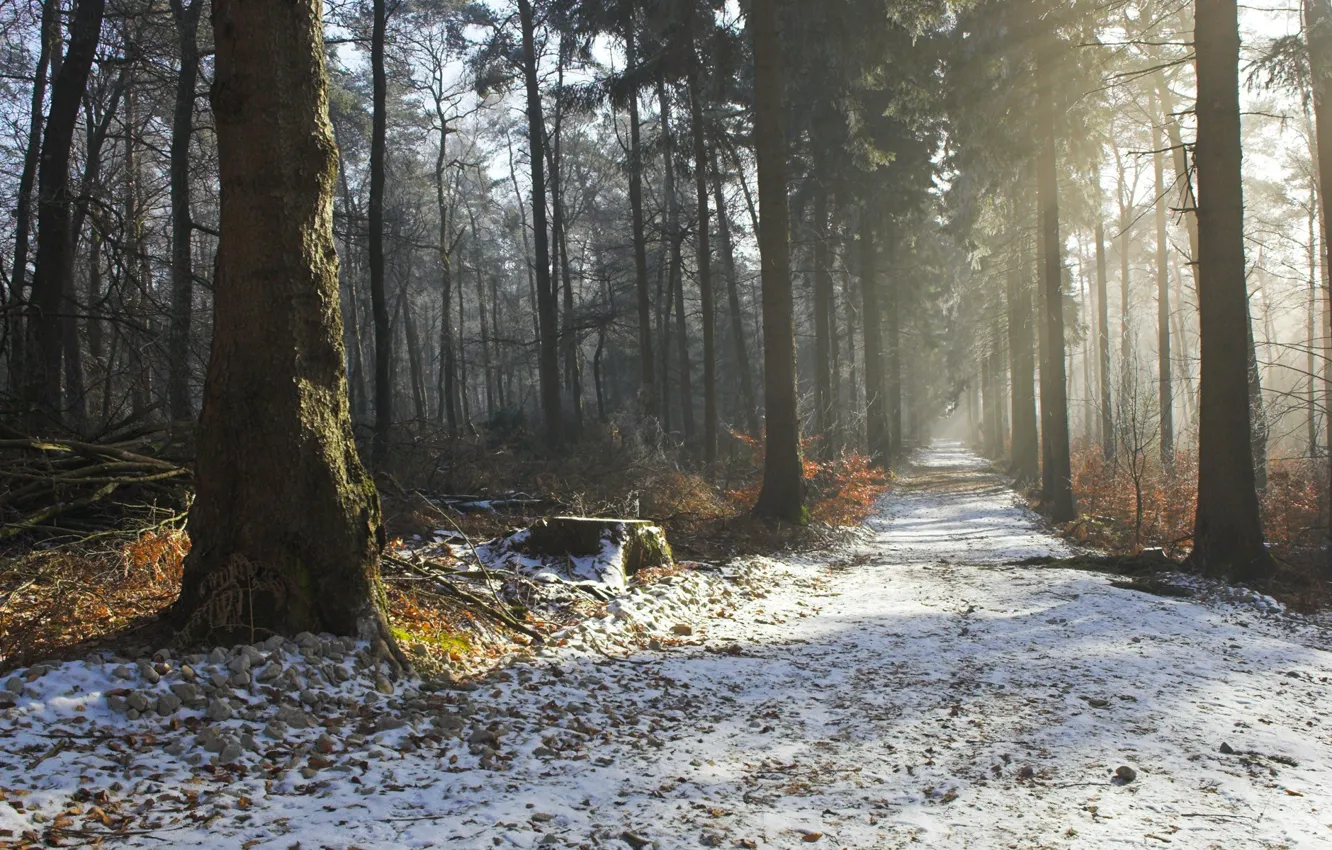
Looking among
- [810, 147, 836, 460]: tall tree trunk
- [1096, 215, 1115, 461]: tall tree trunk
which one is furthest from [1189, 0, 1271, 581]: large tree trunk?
[810, 147, 836, 460]: tall tree trunk

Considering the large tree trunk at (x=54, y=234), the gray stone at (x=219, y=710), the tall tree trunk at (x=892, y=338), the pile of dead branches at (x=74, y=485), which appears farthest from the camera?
the tall tree trunk at (x=892, y=338)

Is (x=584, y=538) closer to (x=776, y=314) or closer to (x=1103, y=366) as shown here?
(x=776, y=314)

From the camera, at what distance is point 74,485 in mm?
5828

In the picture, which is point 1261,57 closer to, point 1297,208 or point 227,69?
point 227,69

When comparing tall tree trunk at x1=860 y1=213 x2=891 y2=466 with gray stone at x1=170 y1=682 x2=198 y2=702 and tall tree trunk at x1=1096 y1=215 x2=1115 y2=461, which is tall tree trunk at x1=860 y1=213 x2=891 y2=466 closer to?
tall tree trunk at x1=1096 y1=215 x2=1115 y2=461

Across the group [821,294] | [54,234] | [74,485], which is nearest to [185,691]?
[74,485]

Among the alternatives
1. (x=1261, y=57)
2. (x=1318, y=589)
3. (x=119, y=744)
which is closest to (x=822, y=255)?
(x=1261, y=57)

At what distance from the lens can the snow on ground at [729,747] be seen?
3033mm

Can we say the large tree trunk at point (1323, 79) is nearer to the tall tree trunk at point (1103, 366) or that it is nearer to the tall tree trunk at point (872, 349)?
the tall tree trunk at point (1103, 366)

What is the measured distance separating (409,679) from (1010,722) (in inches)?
134

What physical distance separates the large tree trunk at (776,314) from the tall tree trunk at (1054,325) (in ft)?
19.7

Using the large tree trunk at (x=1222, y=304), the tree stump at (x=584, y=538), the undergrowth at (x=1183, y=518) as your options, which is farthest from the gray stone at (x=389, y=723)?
the large tree trunk at (x=1222, y=304)

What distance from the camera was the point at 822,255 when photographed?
2111 cm

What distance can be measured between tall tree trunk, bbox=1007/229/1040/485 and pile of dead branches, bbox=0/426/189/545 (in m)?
19.4
